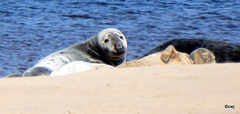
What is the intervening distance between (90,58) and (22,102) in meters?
3.98

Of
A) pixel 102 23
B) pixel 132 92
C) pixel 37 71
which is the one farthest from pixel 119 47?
pixel 102 23

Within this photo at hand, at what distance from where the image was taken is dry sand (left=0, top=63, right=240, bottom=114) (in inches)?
109

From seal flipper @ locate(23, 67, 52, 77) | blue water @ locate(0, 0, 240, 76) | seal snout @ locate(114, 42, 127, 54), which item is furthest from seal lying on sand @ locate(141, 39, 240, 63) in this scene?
seal flipper @ locate(23, 67, 52, 77)

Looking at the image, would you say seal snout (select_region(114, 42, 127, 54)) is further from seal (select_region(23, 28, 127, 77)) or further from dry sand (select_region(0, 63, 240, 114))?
dry sand (select_region(0, 63, 240, 114))

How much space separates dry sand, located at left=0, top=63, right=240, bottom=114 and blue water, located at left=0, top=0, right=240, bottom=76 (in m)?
3.86

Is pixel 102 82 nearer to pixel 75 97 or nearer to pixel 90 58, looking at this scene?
pixel 75 97

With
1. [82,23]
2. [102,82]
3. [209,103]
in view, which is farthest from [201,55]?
[82,23]

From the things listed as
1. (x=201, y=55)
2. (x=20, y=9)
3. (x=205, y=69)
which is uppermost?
(x=205, y=69)

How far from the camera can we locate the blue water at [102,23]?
9.23 metres

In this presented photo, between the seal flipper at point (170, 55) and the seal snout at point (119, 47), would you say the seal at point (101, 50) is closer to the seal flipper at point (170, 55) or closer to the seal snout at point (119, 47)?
the seal snout at point (119, 47)

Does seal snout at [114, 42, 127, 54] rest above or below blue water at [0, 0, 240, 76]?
above

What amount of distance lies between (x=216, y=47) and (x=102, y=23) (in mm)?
5353

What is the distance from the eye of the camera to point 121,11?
45.4 ft

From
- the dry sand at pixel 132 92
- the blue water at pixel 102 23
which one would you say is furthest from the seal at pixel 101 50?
the dry sand at pixel 132 92
